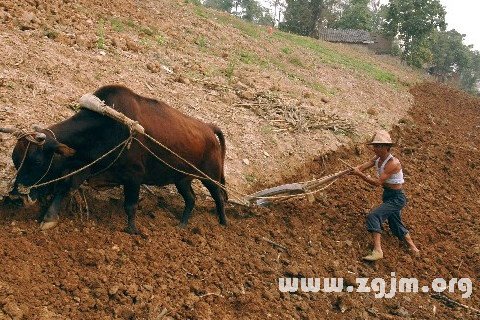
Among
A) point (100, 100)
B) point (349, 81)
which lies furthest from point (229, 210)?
point (349, 81)

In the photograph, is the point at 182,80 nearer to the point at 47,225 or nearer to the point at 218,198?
the point at 218,198

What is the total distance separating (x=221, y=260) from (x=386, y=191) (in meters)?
2.80

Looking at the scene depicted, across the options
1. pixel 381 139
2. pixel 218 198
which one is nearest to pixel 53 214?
pixel 218 198

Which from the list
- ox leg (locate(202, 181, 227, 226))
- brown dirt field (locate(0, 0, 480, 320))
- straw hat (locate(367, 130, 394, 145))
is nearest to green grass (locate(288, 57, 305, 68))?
brown dirt field (locate(0, 0, 480, 320))

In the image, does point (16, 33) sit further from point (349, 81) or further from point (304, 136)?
point (349, 81)

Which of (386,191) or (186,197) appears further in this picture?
(386,191)

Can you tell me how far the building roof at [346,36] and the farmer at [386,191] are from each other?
1635 inches

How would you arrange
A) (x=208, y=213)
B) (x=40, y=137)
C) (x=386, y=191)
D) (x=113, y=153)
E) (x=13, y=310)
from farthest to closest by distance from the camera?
(x=386, y=191) → (x=208, y=213) → (x=113, y=153) → (x=40, y=137) → (x=13, y=310)

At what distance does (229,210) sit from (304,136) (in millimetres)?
3268

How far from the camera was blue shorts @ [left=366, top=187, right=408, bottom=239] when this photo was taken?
6.45 m

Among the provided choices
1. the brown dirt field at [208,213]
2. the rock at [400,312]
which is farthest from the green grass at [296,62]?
the rock at [400,312]

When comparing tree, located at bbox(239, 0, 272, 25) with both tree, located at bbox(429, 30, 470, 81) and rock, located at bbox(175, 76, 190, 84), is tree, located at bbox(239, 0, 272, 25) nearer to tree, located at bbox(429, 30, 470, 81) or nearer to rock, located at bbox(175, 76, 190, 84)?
tree, located at bbox(429, 30, 470, 81)

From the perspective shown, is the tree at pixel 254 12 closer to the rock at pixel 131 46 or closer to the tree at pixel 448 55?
the tree at pixel 448 55

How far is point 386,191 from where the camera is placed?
6.75 metres
